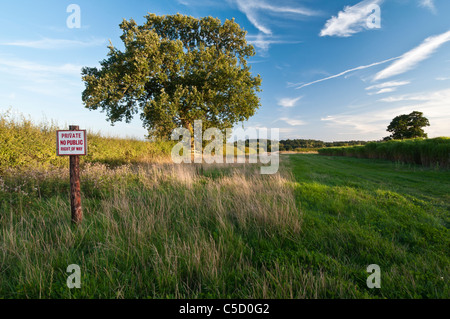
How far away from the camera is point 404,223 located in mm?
4176

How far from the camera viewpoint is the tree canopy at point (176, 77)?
12.5m

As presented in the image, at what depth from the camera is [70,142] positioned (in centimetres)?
358

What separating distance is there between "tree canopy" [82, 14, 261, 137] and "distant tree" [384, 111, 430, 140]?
7216 centimetres

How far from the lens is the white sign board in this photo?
355 cm

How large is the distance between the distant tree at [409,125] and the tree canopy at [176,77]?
72163mm

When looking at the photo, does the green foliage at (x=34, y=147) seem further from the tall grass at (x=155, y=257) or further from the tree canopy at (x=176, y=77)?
the tall grass at (x=155, y=257)

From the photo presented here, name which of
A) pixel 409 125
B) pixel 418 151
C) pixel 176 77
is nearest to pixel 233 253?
pixel 176 77

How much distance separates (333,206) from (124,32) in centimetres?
2047

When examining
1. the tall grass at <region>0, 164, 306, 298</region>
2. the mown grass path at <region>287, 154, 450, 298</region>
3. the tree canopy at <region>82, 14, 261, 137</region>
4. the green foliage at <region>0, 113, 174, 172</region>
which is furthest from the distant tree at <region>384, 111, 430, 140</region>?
the green foliage at <region>0, 113, 174, 172</region>

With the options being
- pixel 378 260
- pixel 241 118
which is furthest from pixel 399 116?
pixel 378 260

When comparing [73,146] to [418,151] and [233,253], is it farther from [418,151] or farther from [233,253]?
[418,151]

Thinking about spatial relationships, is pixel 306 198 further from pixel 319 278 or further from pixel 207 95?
pixel 207 95

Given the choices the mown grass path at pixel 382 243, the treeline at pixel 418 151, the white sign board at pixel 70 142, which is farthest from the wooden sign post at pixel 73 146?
the treeline at pixel 418 151

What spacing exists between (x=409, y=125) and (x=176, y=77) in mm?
80834
